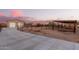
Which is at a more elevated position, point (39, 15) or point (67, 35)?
point (39, 15)
